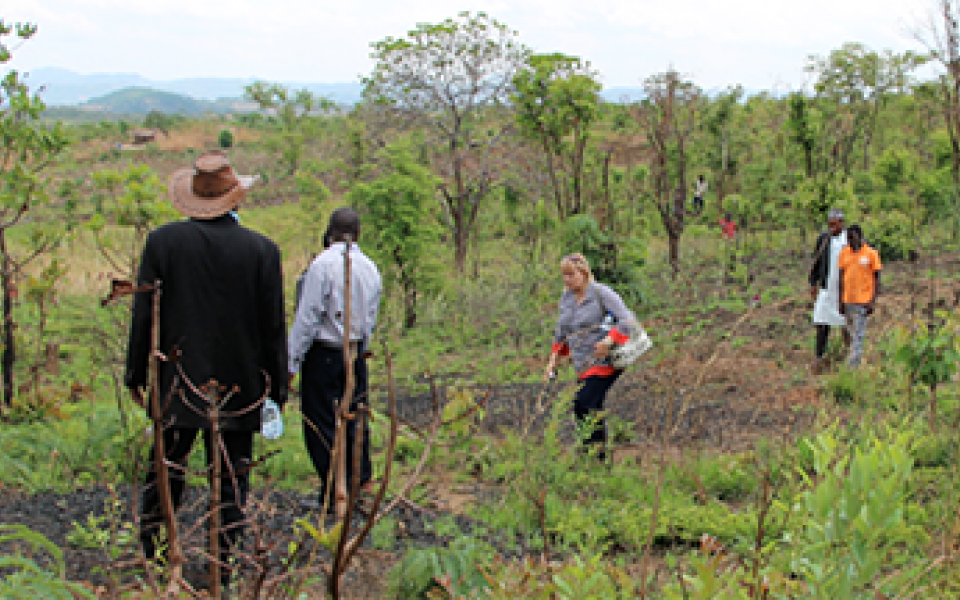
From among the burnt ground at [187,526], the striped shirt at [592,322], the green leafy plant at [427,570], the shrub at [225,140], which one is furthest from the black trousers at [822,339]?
the shrub at [225,140]

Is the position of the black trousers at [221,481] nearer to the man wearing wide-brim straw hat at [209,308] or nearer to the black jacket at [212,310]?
the man wearing wide-brim straw hat at [209,308]

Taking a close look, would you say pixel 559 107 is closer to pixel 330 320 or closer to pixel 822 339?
pixel 822 339

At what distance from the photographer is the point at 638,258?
10758 mm

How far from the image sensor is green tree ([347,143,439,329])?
10742 mm

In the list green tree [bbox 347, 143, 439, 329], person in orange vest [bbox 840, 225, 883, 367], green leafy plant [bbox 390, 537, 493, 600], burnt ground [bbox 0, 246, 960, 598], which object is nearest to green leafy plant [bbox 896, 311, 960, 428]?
burnt ground [bbox 0, 246, 960, 598]

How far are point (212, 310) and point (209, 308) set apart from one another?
15 mm

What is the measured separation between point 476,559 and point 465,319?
8946 millimetres

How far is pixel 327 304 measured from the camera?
13.9ft

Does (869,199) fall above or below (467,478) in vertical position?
above

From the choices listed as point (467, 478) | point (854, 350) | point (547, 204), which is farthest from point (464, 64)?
point (467, 478)

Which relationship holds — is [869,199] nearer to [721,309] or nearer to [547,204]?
[547,204]

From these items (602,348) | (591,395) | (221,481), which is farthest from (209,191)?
(591,395)

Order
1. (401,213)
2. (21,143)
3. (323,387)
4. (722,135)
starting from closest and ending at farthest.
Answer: (323,387), (21,143), (401,213), (722,135)

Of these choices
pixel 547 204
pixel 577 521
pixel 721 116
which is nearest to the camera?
pixel 577 521
